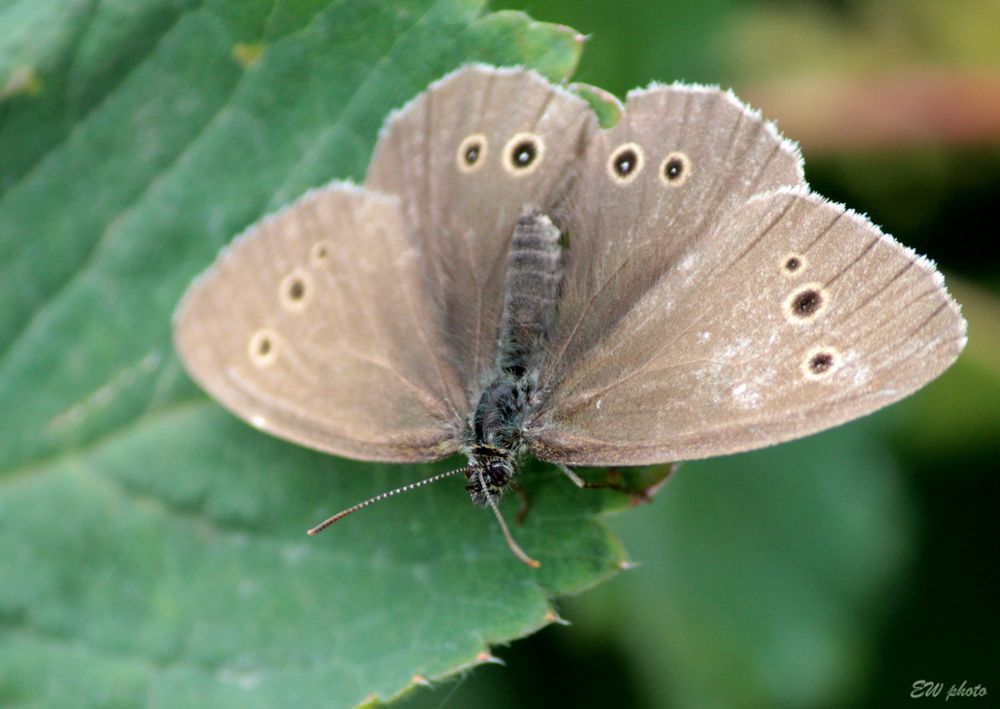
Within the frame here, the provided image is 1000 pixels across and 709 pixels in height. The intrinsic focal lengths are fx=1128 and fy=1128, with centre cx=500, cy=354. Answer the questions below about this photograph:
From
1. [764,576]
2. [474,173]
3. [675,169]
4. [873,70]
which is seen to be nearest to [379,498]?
[474,173]

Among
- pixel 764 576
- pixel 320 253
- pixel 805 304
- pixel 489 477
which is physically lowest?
pixel 764 576

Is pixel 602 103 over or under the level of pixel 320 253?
over

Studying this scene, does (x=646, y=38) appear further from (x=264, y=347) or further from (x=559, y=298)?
(x=264, y=347)

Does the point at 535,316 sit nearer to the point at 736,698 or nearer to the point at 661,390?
the point at 661,390

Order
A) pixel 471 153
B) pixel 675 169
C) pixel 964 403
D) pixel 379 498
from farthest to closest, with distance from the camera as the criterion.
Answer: pixel 964 403, pixel 471 153, pixel 379 498, pixel 675 169

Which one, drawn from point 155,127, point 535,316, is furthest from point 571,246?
point 155,127

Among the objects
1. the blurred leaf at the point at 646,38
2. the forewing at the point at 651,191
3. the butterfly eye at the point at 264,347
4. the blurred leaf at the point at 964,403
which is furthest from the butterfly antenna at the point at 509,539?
the blurred leaf at the point at 646,38
